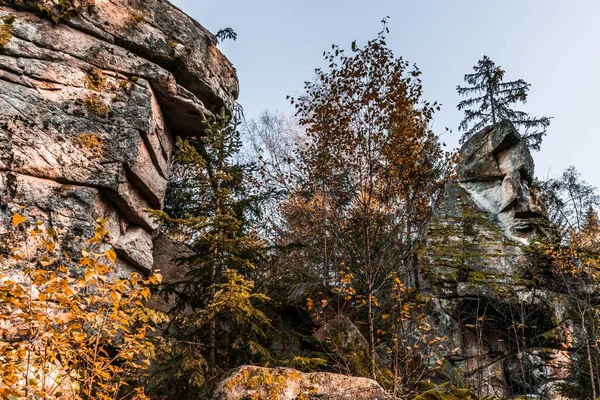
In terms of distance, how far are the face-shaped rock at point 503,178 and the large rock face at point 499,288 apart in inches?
1.5

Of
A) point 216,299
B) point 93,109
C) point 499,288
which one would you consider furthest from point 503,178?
point 93,109

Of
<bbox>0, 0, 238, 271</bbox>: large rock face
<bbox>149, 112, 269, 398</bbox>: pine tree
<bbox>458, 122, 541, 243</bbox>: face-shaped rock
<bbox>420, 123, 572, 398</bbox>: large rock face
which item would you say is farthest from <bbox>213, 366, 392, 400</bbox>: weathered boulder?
<bbox>458, 122, 541, 243</bbox>: face-shaped rock

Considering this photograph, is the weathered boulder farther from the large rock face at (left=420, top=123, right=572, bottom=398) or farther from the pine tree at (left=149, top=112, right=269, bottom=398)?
the large rock face at (left=420, top=123, right=572, bottom=398)

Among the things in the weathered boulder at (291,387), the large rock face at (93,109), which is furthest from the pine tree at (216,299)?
the large rock face at (93,109)

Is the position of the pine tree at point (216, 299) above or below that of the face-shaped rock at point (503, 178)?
below

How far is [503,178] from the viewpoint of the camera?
1645 cm

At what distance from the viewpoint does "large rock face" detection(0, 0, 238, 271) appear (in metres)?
6.80

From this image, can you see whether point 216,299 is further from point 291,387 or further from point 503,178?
Result: point 503,178

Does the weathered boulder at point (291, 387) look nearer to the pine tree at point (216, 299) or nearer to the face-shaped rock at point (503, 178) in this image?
the pine tree at point (216, 299)

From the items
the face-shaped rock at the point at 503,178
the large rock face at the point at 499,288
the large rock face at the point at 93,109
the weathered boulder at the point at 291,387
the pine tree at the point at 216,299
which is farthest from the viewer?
the face-shaped rock at the point at 503,178

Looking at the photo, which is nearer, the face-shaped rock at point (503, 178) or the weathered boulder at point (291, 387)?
the weathered boulder at point (291, 387)

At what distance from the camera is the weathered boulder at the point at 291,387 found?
4.01 meters

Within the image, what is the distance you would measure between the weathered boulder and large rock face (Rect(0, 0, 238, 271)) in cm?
429

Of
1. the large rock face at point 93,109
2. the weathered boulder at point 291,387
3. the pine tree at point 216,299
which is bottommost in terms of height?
the weathered boulder at point 291,387
